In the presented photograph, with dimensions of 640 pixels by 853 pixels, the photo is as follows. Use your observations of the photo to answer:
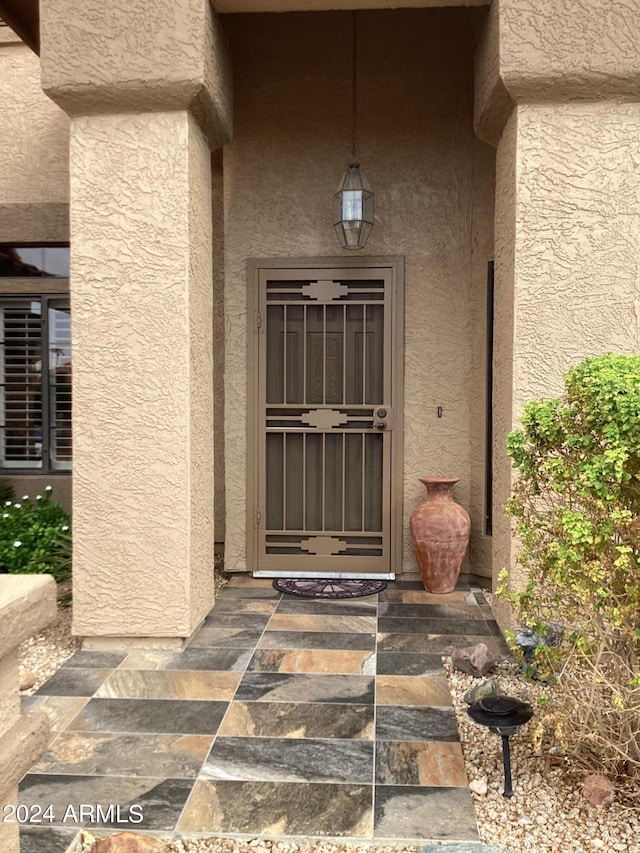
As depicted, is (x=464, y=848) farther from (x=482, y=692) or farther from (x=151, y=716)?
(x=151, y=716)

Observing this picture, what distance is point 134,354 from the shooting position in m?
4.48

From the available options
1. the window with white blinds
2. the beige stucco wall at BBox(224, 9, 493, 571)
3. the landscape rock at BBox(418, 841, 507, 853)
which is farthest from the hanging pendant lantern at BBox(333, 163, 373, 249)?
the landscape rock at BBox(418, 841, 507, 853)

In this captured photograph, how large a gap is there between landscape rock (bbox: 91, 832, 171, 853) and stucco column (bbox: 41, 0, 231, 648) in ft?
6.67

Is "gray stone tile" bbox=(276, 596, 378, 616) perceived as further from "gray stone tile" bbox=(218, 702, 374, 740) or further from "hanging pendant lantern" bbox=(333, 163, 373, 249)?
"hanging pendant lantern" bbox=(333, 163, 373, 249)

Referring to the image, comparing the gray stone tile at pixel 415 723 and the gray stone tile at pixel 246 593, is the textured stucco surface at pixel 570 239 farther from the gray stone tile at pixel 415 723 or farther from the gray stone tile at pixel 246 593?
the gray stone tile at pixel 246 593

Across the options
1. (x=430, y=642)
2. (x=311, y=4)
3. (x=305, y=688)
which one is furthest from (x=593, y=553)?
(x=311, y=4)

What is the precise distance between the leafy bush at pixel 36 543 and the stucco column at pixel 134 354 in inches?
42.1

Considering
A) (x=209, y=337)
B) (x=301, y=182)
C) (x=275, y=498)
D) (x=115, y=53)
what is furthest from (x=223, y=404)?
(x=115, y=53)

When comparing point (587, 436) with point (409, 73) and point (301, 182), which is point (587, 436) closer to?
point (301, 182)

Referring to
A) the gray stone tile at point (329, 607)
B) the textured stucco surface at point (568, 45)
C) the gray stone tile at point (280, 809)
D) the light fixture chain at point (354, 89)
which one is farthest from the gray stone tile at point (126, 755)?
the light fixture chain at point (354, 89)

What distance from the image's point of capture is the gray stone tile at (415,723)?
3.32 metres

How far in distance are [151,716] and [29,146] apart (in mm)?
5639

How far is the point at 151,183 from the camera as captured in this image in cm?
443

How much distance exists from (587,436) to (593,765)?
1.42 metres
